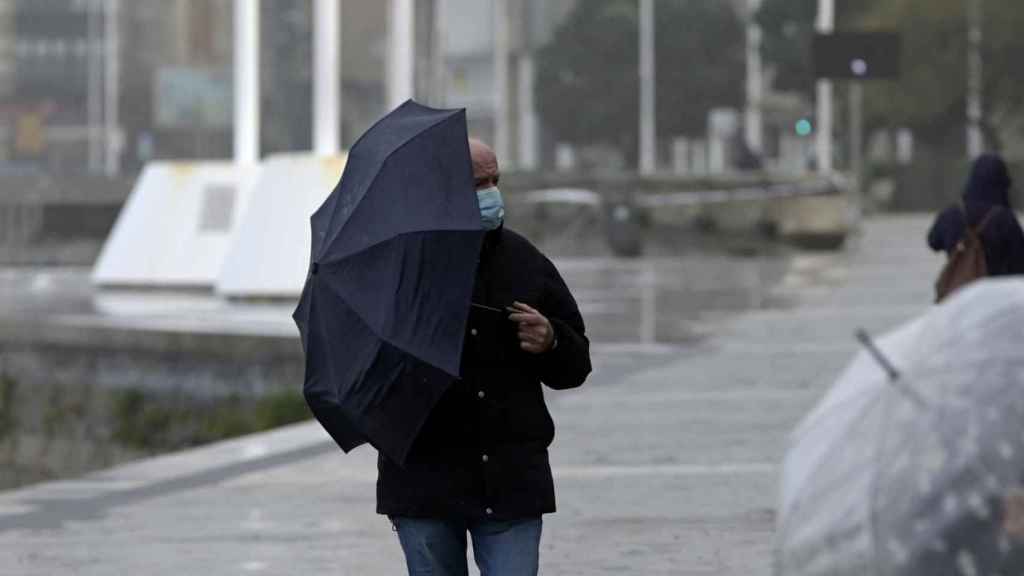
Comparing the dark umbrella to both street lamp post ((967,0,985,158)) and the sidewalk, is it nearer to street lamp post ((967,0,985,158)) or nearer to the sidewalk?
the sidewalk

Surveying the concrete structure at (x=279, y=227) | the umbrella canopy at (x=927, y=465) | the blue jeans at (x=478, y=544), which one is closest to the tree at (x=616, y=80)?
the concrete structure at (x=279, y=227)

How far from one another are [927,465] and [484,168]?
2131mm

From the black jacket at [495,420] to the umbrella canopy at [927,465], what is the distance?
150 cm

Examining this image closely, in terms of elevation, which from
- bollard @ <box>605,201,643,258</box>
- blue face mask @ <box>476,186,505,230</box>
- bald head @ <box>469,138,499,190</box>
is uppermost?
bald head @ <box>469,138,499,190</box>

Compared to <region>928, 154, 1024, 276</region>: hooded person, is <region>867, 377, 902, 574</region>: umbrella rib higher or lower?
higher

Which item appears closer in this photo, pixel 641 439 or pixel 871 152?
pixel 641 439

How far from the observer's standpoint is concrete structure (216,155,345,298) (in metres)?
27.2

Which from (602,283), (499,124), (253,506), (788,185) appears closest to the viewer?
(253,506)

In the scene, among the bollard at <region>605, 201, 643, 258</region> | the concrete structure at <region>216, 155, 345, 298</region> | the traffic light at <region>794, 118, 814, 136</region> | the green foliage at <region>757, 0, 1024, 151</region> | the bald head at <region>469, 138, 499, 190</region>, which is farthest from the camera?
the green foliage at <region>757, 0, 1024, 151</region>

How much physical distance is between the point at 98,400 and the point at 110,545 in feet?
38.6

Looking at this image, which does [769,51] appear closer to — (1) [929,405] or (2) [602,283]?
(2) [602,283]

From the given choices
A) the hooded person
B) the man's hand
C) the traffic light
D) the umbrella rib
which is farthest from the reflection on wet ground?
the traffic light

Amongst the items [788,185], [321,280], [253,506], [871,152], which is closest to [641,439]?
[253,506]

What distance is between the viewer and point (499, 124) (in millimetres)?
94625
